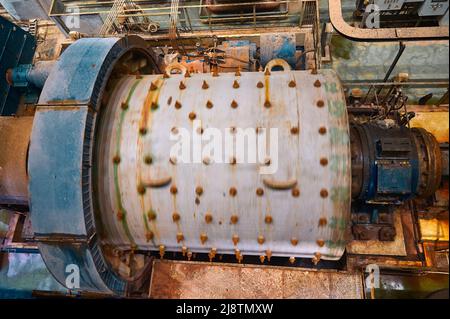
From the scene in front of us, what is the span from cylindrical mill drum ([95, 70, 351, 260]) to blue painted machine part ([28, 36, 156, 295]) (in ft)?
0.79

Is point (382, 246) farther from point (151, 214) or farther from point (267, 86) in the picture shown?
point (151, 214)

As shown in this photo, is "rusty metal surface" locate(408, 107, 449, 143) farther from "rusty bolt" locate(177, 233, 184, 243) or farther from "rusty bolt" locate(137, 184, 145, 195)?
"rusty bolt" locate(137, 184, 145, 195)

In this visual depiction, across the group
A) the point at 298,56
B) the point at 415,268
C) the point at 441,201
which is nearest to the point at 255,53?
the point at 298,56

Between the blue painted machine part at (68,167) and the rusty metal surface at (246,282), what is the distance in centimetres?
91

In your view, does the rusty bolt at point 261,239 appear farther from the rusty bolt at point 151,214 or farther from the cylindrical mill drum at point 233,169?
the rusty bolt at point 151,214

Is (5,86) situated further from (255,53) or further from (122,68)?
(255,53)

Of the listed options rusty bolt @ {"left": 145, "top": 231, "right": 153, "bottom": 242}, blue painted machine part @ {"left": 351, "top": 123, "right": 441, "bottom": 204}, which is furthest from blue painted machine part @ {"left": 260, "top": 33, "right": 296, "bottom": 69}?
rusty bolt @ {"left": 145, "top": 231, "right": 153, "bottom": 242}

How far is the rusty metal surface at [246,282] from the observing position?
2977 mm

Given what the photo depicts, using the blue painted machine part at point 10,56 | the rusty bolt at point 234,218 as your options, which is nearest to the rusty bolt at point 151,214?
the rusty bolt at point 234,218

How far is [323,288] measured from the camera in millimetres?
2982

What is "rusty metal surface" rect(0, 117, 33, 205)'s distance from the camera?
2562 millimetres

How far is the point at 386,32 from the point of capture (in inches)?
146

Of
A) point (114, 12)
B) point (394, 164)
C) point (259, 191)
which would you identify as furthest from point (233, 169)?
point (114, 12)

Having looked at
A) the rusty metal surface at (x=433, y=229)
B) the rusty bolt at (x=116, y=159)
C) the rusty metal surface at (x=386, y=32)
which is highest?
the rusty metal surface at (x=386, y=32)
